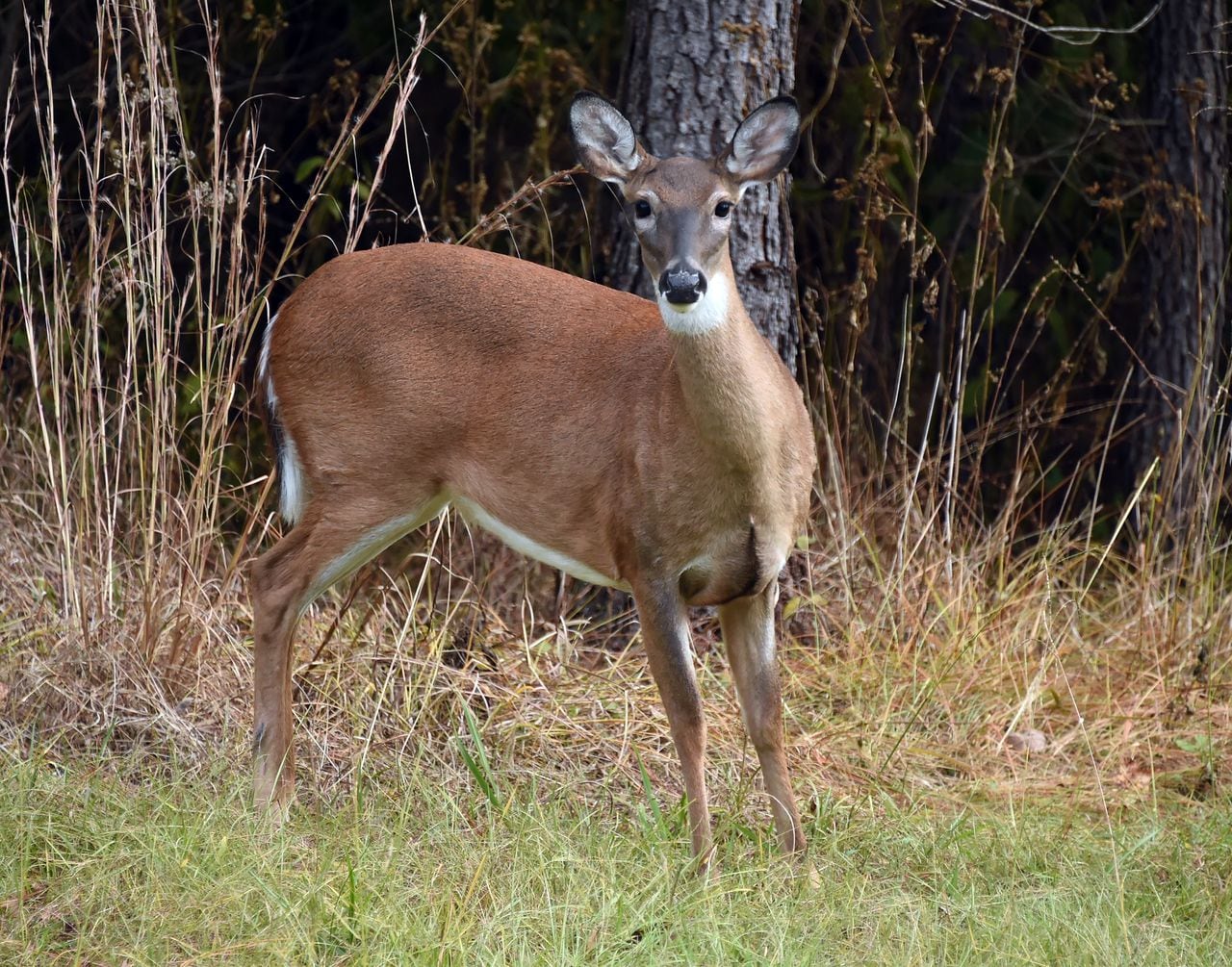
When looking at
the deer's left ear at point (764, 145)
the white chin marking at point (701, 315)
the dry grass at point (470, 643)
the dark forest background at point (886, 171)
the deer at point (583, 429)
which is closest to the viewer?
the white chin marking at point (701, 315)

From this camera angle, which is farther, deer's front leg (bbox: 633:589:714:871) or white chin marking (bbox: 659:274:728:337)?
deer's front leg (bbox: 633:589:714:871)

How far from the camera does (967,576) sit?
Result: 217 inches

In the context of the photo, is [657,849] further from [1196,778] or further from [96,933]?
[1196,778]

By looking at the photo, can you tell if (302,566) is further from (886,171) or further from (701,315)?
(886,171)

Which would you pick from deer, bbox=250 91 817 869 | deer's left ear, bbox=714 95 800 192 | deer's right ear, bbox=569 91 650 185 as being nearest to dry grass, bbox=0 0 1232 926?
deer, bbox=250 91 817 869

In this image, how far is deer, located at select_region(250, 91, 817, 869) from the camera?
397cm

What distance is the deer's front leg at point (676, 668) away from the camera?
411 cm

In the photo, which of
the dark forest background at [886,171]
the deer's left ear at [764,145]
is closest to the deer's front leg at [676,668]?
the deer's left ear at [764,145]

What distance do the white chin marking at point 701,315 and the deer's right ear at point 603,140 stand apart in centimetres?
49

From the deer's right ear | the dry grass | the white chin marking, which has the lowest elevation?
the dry grass

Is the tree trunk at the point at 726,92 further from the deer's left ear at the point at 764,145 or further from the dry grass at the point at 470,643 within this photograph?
the deer's left ear at the point at 764,145

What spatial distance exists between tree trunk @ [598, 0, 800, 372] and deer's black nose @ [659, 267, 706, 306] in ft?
5.53

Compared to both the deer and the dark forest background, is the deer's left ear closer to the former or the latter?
the deer

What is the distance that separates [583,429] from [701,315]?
654 mm
